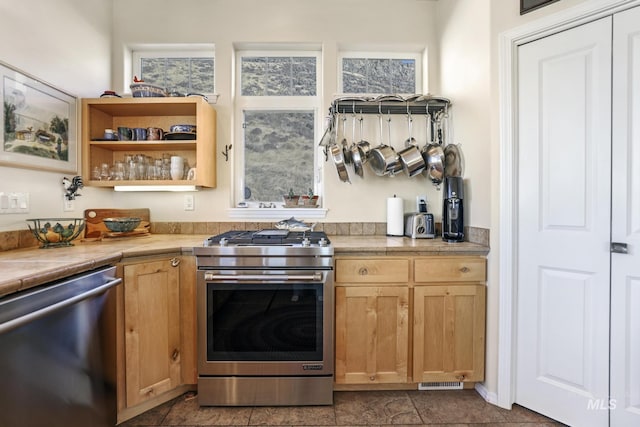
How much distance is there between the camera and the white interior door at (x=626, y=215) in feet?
4.75

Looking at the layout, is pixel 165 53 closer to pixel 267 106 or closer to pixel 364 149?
pixel 267 106

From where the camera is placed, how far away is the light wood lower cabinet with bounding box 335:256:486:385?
187cm

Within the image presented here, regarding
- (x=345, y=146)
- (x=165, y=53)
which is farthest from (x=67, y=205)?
(x=345, y=146)

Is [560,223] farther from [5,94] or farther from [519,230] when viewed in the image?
[5,94]

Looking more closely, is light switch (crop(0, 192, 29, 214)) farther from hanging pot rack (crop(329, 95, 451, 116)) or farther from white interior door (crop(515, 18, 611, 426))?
white interior door (crop(515, 18, 611, 426))

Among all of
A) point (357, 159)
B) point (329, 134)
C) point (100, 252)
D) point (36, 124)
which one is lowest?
point (100, 252)

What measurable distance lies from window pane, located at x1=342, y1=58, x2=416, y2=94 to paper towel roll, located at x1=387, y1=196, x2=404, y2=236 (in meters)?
0.93

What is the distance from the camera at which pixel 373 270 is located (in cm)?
187

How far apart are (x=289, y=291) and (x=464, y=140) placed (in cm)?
149

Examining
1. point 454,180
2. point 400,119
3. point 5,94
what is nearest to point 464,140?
point 454,180

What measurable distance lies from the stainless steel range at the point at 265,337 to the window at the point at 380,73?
1.47 m

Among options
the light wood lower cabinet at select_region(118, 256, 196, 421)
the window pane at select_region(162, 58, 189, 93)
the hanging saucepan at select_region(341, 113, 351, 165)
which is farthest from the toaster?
the window pane at select_region(162, 58, 189, 93)

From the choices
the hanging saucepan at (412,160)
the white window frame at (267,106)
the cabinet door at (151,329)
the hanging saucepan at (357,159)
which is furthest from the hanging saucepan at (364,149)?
the cabinet door at (151,329)

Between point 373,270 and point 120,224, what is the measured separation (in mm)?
1639
